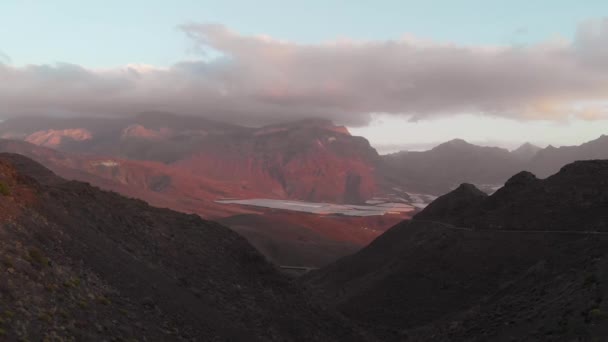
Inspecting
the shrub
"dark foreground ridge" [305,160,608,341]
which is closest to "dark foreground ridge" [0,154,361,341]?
the shrub

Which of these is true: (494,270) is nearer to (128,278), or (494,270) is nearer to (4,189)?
(128,278)

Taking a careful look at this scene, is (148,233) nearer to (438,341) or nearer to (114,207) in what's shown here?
(114,207)

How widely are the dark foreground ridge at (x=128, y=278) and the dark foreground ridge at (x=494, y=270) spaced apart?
780cm

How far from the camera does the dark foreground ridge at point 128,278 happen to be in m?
13.2

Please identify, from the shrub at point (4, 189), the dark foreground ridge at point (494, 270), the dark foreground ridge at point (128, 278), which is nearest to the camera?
the dark foreground ridge at point (128, 278)

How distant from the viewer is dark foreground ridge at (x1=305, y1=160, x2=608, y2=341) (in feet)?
70.9

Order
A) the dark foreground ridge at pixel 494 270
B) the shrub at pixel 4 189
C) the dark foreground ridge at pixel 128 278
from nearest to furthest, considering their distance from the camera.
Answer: the dark foreground ridge at pixel 128 278
the shrub at pixel 4 189
the dark foreground ridge at pixel 494 270

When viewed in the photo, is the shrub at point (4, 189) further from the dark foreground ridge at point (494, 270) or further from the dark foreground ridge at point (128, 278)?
the dark foreground ridge at point (494, 270)

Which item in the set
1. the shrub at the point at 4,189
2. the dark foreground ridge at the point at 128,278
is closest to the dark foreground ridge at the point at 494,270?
the dark foreground ridge at the point at 128,278

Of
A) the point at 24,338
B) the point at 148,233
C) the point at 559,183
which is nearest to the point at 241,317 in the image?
the point at 148,233

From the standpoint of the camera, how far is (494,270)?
35406 mm

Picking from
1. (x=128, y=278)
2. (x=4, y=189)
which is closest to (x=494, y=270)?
(x=128, y=278)

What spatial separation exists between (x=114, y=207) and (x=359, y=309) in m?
20.6

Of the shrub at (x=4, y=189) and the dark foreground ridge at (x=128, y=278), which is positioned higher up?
the shrub at (x=4, y=189)
